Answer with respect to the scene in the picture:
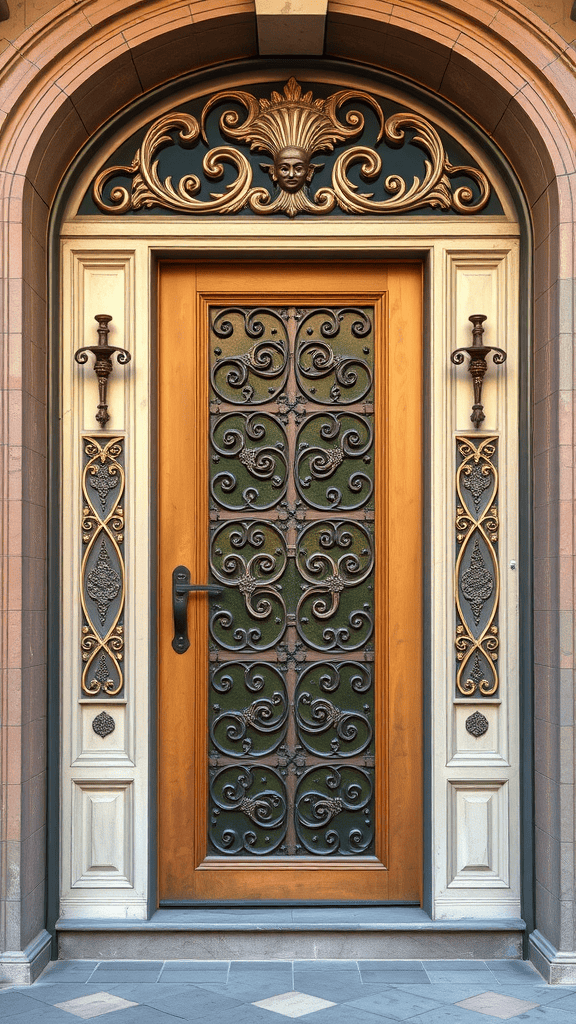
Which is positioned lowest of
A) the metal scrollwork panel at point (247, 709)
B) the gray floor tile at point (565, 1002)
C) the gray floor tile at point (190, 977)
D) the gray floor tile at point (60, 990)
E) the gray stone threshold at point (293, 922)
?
the gray floor tile at point (190, 977)

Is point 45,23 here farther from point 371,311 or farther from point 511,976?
point 511,976

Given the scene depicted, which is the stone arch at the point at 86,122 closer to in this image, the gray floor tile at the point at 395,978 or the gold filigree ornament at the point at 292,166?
the gold filigree ornament at the point at 292,166

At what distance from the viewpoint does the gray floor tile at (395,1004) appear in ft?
10.3

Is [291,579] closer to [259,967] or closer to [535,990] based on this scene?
[259,967]

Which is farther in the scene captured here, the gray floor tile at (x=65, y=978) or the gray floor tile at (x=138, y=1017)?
the gray floor tile at (x=65, y=978)

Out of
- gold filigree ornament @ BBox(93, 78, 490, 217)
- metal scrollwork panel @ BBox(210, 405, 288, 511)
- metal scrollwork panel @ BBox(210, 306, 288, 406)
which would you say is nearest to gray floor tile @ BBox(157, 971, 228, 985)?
metal scrollwork panel @ BBox(210, 405, 288, 511)

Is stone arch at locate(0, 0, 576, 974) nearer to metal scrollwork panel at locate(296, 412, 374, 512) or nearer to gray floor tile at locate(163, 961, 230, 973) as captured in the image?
gray floor tile at locate(163, 961, 230, 973)

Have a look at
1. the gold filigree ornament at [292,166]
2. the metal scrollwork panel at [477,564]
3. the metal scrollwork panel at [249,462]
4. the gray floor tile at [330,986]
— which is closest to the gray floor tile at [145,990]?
the gray floor tile at [330,986]

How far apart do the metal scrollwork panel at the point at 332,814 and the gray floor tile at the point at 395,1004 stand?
0.62m

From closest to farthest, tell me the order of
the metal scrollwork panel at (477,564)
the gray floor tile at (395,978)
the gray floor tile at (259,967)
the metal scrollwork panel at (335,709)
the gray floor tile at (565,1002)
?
the gray floor tile at (565,1002), the gray floor tile at (395,978), the gray floor tile at (259,967), the metal scrollwork panel at (477,564), the metal scrollwork panel at (335,709)

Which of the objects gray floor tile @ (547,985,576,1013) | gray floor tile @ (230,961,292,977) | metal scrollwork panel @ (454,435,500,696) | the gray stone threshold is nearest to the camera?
gray floor tile @ (547,985,576,1013)

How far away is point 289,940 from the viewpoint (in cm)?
365

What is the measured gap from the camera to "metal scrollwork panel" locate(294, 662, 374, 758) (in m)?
3.86

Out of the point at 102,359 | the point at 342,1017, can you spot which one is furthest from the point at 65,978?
the point at 102,359
